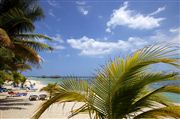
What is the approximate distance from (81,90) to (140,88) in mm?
724

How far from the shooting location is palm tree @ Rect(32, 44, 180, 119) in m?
3.17

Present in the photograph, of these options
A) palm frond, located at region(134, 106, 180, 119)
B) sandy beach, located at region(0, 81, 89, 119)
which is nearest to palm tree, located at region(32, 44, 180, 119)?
palm frond, located at region(134, 106, 180, 119)

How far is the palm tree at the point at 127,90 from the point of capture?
3.17 meters

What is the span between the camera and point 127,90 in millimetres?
3314

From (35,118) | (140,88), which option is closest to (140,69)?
(140,88)

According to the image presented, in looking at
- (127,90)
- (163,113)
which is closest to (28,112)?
(127,90)

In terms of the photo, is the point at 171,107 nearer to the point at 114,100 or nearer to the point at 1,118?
the point at 114,100

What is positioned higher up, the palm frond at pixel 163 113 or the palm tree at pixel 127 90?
the palm tree at pixel 127 90

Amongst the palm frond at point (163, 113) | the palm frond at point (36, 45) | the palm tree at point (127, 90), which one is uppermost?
the palm frond at point (36, 45)

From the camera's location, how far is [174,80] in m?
3.29

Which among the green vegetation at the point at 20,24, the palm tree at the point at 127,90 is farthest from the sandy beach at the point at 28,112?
the palm tree at the point at 127,90

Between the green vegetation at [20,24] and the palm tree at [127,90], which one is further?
the green vegetation at [20,24]

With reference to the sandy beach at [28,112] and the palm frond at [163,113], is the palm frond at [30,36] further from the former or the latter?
the palm frond at [163,113]

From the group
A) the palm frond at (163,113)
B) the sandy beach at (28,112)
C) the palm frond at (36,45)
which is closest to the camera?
the palm frond at (163,113)
